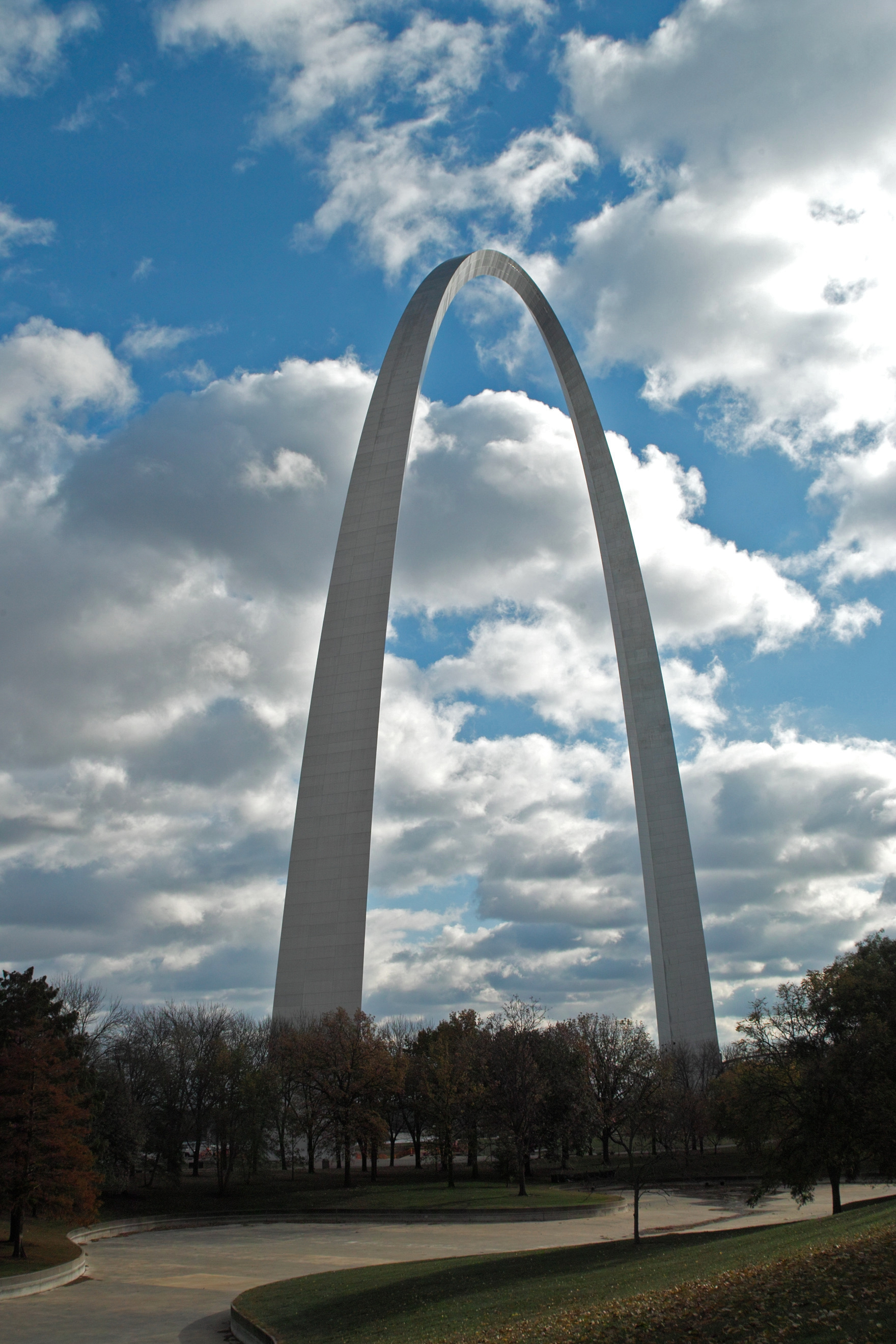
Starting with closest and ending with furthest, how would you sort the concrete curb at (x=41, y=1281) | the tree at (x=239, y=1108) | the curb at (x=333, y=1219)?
the concrete curb at (x=41, y=1281) < the curb at (x=333, y=1219) < the tree at (x=239, y=1108)

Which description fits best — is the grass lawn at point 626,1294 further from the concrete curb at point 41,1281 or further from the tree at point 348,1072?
the tree at point 348,1072

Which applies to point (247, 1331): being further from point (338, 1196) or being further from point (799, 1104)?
point (338, 1196)

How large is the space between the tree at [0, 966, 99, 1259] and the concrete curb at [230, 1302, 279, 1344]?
35.9 ft

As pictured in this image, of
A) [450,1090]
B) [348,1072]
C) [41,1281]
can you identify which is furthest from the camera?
[450,1090]

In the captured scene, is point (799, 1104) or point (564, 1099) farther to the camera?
Answer: point (564, 1099)

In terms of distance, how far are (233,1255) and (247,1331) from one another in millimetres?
12079

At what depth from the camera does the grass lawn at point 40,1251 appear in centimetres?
2136

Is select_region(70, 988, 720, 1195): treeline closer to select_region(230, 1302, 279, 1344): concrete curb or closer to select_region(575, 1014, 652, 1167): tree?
select_region(575, 1014, 652, 1167): tree

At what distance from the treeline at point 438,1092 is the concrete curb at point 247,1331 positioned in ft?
29.9

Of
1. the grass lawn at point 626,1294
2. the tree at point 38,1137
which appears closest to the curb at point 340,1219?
the tree at point 38,1137

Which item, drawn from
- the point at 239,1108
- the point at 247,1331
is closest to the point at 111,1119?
the point at 239,1108

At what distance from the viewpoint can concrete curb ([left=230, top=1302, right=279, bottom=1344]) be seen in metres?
13.2

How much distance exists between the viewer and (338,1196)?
36.5 m

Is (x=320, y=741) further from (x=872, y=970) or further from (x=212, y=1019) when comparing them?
(x=212, y=1019)
